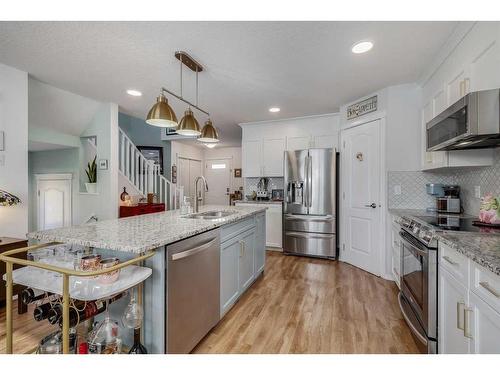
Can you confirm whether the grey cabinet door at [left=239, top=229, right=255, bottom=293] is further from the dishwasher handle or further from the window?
the window

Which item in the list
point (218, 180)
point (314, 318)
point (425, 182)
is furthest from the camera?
point (218, 180)

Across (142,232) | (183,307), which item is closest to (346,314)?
(183,307)

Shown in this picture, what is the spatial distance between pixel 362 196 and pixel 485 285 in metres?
2.46

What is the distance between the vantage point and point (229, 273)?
2.22 meters

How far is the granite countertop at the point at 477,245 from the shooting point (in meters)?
1.03

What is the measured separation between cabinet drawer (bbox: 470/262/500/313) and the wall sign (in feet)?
8.68

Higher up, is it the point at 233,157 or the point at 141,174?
the point at 233,157

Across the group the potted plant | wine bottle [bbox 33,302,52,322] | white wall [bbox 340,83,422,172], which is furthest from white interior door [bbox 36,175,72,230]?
white wall [bbox 340,83,422,172]

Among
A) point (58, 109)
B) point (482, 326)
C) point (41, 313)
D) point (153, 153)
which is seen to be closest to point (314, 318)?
point (482, 326)

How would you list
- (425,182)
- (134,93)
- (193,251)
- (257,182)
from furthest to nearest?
(257,182)
(134,93)
(425,182)
(193,251)

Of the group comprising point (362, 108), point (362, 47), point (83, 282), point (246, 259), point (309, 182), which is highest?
point (362, 47)

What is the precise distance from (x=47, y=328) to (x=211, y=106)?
10.8 ft

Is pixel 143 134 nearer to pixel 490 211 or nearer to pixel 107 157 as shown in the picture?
pixel 107 157

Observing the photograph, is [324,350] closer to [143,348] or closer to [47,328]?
[143,348]
